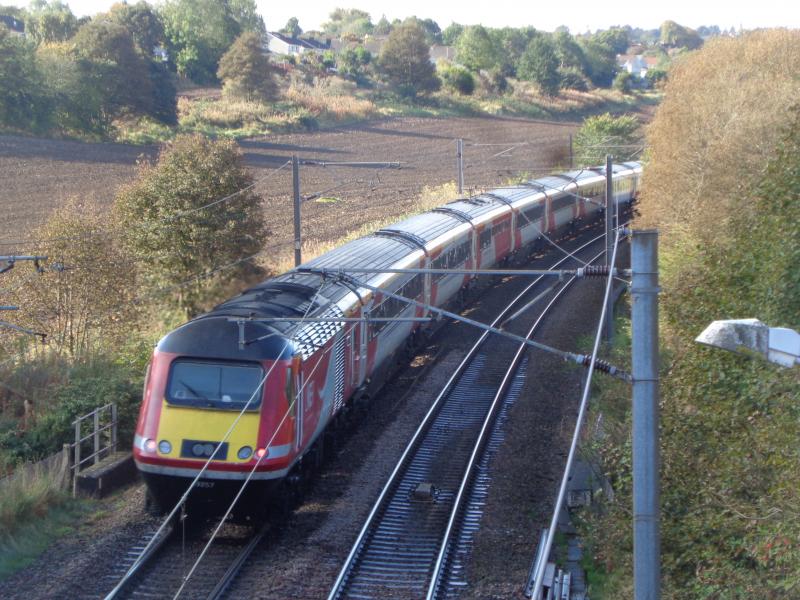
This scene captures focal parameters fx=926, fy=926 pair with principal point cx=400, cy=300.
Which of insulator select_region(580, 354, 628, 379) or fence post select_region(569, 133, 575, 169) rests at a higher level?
fence post select_region(569, 133, 575, 169)

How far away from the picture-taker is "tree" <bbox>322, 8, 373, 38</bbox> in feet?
539

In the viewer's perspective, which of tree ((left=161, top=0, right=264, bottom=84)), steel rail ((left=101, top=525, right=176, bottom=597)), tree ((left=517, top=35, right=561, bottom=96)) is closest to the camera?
steel rail ((left=101, top=525, right=176, bottom=597))

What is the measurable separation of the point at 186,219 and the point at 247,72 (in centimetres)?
3853

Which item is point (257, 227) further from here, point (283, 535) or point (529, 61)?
point (529, 61)

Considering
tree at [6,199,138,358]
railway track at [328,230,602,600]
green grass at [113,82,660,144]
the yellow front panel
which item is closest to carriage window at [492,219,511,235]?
railway track at [328,230,602,600]

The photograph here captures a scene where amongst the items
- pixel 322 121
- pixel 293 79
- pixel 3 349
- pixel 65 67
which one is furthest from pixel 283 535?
pixel 293 79

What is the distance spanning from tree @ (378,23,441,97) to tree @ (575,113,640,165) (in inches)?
884

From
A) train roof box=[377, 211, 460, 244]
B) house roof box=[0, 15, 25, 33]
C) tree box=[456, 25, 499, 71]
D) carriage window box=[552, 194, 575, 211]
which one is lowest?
carriage window box=[552, 194, 575, 211]

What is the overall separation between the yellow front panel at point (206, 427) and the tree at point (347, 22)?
158 metres

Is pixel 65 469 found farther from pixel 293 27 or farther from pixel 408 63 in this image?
pixel 293 27

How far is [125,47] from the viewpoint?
48.3 m

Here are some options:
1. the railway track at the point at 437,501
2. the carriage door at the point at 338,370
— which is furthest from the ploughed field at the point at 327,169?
the carriage door at the point at 338,370

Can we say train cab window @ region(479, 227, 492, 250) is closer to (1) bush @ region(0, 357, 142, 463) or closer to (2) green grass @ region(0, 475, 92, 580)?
(1) bush @ region(0, 357, 142, 463)

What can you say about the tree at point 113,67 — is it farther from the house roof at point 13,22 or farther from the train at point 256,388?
the house roof at point 13,22
